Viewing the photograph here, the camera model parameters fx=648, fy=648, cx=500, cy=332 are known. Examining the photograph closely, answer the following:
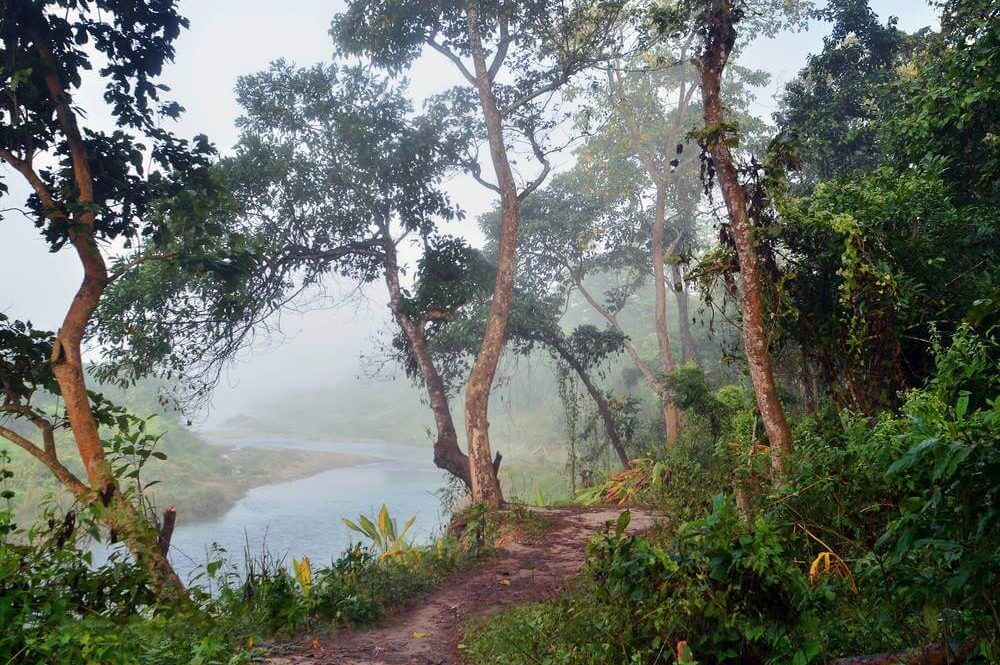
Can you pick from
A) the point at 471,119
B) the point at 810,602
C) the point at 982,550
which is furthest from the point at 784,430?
the point at 471,119

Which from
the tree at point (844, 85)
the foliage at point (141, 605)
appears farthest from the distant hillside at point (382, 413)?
the foliage at point (141, 605)

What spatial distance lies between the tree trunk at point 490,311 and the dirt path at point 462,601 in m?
1.39

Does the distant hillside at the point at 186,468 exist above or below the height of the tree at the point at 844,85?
below

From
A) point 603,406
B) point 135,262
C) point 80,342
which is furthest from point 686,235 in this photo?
point 80,342

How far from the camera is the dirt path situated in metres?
5.72

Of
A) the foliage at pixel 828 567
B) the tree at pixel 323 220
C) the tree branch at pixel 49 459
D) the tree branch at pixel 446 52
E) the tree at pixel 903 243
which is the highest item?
the tree branch at pixel 446 52

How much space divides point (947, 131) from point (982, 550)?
7746 millimetres

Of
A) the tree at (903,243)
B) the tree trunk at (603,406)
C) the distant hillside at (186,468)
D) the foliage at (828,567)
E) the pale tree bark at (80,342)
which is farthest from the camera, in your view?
the distant hillside at (186,468)

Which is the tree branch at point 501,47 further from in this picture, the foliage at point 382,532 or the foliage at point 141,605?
the foliage at point 141,605

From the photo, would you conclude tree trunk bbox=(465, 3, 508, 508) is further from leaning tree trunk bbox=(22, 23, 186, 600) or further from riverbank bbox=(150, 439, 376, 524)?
riverbank bbox=(150, 439, 376, 524)

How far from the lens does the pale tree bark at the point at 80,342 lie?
5.93 m

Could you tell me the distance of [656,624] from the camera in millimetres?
3809

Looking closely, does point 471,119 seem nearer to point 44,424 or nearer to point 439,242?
point 439,242

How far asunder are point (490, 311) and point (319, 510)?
17770 millimetres
